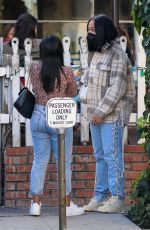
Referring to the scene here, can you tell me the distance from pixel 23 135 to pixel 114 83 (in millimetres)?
1476

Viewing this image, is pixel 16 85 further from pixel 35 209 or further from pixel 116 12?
pixel 116 12

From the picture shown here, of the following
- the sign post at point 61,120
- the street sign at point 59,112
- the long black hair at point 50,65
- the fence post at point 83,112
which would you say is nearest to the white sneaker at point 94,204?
the fence post at point 83,112

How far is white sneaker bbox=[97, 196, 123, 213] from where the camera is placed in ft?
26.8

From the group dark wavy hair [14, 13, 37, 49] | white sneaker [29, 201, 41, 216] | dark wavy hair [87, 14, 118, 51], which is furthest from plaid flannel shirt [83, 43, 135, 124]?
dark wavy hair [14, 13, 37, 49]

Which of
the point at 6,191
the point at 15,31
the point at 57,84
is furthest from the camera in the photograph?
the point at 15,31

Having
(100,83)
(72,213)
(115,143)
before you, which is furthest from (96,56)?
(72,213)

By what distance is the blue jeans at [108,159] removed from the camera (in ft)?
26.4

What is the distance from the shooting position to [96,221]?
786cm

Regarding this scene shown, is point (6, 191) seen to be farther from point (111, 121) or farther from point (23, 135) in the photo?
point (111, 121)

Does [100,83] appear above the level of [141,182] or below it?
above

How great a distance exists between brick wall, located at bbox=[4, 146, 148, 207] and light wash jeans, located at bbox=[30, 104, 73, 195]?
0.73 metres

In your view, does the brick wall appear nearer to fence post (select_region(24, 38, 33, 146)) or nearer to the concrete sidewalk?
fence post (select_region(24, 38, 33, 146))

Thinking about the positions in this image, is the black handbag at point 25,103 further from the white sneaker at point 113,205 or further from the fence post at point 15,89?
the white sneaker at point 113,205

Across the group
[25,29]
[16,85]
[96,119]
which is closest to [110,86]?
[96,119]
